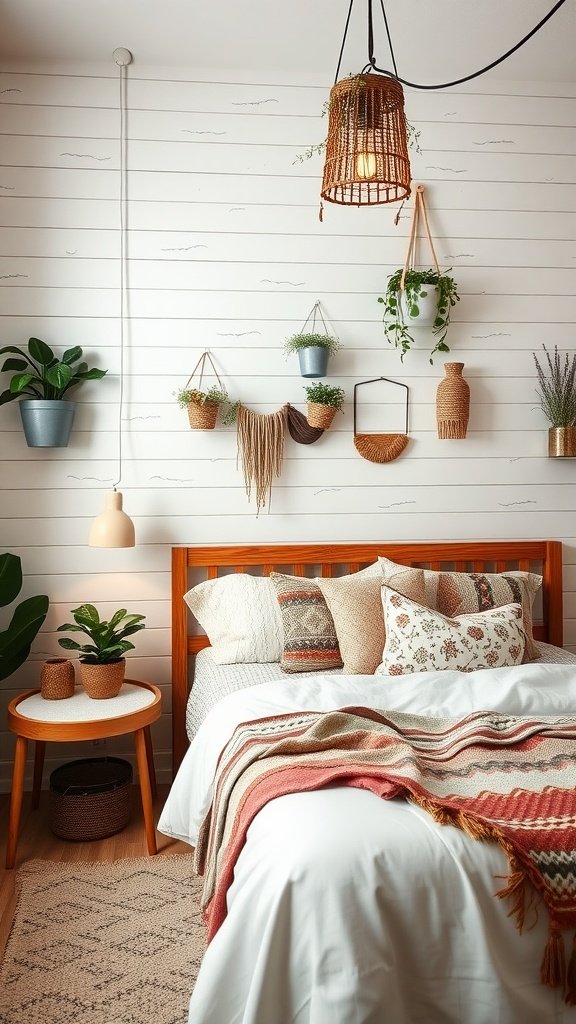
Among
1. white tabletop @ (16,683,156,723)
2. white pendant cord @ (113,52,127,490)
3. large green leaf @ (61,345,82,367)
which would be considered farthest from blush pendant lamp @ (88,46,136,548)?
white tabletop @ (16,683,156,723)

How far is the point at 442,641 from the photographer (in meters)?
2.78

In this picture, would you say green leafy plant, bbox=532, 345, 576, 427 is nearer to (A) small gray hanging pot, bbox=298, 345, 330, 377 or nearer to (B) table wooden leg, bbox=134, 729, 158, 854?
(A) small gray hanging pot, bbox=298, 345, 330, 377

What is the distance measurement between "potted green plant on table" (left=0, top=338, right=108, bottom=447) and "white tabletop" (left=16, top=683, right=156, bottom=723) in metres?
0.96

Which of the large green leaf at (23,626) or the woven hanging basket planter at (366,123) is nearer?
the woven hanging basket planter at (366,123)

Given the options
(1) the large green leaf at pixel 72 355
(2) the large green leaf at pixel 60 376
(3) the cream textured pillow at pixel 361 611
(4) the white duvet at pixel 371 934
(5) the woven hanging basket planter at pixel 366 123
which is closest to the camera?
(4) the white duvet at pixel 371 934

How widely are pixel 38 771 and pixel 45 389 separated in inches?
57.7

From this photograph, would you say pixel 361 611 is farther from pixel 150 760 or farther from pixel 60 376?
pixel 60 376

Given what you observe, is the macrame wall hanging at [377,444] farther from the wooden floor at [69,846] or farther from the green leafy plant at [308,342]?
the wooden floor at [69,846]

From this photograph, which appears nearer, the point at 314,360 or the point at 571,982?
the point at 571,982

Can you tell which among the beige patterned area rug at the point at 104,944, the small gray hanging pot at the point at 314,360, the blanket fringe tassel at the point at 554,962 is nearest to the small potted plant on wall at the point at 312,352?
the small gray hanging pot at the point at 314,360

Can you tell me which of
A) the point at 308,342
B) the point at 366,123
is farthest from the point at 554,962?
the point at 308,342

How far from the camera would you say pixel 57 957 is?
86.2 inches

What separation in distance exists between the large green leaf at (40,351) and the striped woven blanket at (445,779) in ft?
5.53

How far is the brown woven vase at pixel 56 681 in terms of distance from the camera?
2979 mm
